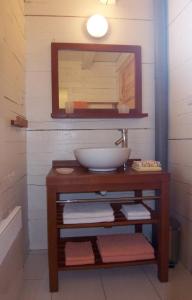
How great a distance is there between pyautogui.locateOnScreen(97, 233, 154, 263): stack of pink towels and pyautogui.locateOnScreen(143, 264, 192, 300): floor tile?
167mm

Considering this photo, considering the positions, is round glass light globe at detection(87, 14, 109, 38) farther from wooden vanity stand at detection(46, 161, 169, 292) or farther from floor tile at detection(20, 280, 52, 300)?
floor tile at detection(20, 280, 52, 300)

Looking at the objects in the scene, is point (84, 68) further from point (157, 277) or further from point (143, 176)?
point (157, 277)

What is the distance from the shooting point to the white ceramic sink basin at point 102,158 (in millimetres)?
1683

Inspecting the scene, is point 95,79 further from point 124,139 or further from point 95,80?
point 124,139

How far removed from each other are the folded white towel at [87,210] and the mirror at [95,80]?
2.20 feet

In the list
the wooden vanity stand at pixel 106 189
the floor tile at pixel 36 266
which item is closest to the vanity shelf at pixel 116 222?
the wooden vanity stand at pixel 106 189

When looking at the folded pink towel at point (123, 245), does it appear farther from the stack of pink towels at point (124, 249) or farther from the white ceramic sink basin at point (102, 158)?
the white ceramic sink basin at point (102, 158)

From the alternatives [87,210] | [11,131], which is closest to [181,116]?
[87,210]

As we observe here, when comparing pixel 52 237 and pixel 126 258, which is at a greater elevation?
pixel 52 237

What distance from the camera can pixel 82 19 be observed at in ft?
6.89

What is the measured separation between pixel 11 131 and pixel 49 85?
2.01ft

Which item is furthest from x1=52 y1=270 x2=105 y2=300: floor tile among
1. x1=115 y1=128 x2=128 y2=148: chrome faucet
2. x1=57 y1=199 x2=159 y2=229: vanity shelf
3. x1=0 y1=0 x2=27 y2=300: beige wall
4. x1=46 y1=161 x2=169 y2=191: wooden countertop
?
x1=115 y1=128 x2=128 y2=148: chrome faucet

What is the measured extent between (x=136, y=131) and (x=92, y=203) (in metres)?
0.70

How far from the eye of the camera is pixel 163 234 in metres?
1.69
